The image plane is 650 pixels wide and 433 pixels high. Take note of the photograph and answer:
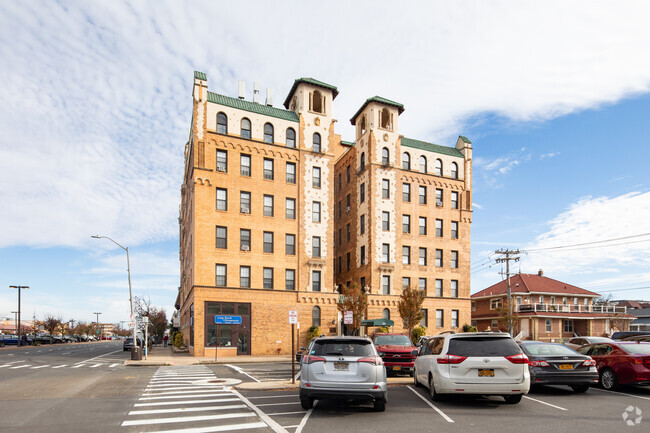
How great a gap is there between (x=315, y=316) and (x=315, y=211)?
8670 millimetres

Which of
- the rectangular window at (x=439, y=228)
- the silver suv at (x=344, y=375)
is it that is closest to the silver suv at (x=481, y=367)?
the silver suv at (x=344, y=375)

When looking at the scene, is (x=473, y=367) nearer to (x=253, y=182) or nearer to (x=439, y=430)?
(x=439, y=430)

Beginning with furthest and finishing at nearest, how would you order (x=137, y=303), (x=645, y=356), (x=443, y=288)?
(x=137, y=303) < (x=443, y=288) < (x=645, y=356)

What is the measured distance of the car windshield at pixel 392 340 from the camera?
61.1ft

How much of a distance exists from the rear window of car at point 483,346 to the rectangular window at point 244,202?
28.4 meters

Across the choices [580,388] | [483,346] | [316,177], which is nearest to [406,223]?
[316,177]

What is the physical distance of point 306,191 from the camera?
1574 inches

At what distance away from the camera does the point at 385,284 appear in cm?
4200

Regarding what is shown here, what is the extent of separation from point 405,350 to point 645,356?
741 centimetres

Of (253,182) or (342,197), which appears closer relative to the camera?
(253,182)

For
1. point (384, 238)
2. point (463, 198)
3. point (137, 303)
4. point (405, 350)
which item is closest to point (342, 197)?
point (384, 238)

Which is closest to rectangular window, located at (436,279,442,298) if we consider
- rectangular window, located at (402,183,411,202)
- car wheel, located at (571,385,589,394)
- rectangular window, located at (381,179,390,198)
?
rectangular window, located at (402,183,411,202)

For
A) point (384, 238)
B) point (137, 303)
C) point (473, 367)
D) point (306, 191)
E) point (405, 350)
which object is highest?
point (306, 191)

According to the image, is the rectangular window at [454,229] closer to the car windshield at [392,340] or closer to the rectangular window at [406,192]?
the rectangular window at [406,192]
